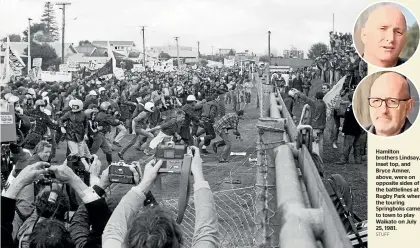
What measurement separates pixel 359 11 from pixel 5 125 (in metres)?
2.68

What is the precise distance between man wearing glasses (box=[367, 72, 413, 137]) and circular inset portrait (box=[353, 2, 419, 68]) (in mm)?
74

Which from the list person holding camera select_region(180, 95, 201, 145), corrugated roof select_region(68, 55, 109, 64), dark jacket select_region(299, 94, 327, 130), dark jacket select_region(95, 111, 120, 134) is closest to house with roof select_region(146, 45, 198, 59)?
corrugated roof select_region(68, 55, 109, 64)

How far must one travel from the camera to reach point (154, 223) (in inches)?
68.9

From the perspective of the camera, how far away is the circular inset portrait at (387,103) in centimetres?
262

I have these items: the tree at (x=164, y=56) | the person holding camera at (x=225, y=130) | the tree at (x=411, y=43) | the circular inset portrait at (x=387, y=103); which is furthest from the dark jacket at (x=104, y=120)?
the tree at (x=164, y=56)

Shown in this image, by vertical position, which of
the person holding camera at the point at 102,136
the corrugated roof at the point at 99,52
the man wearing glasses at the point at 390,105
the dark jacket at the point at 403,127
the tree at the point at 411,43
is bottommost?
the person holding camera at the point at 102,136

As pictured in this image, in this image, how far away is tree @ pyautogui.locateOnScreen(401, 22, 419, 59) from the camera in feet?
8.60

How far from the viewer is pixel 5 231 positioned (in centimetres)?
231

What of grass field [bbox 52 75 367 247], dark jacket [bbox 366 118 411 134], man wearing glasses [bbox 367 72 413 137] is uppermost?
man wearing glasses [bbox 367 72 413 137]

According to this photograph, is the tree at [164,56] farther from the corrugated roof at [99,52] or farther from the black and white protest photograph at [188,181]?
the black and white protest photograph at [188,181]

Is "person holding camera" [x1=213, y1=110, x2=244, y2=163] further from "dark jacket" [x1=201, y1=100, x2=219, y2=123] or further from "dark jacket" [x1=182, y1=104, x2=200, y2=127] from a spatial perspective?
"dark jacket" [x1=201, y1=100, x2=219, y2=123]

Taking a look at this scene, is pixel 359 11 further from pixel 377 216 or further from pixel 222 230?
pixel 222 230

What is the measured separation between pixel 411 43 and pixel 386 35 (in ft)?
0.39

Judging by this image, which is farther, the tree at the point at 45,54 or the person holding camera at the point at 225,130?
the tree at the point at 45,54
